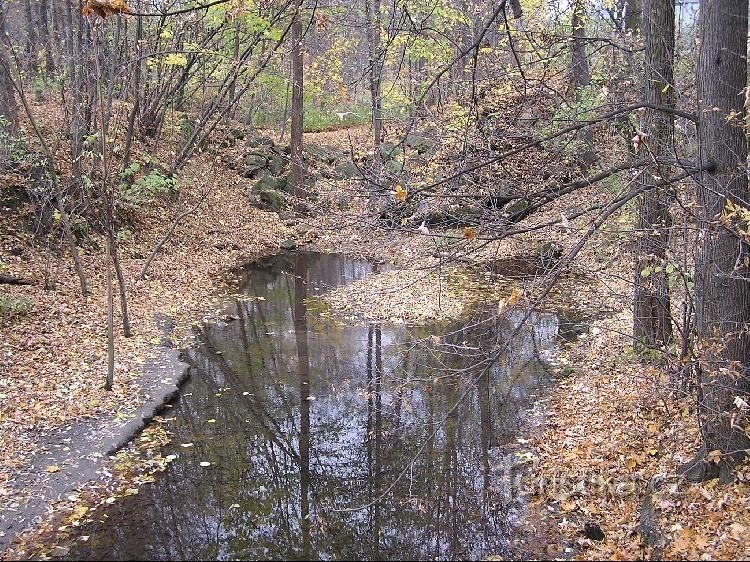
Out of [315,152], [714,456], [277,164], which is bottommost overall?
[714,456]

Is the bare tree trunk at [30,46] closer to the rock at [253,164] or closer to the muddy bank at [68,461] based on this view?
the rock at [253,164]

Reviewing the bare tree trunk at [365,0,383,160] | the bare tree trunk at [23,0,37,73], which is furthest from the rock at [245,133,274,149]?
the bare tree trunk at [365,0,383,160]

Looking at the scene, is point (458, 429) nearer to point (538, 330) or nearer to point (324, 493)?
point (324, 493)

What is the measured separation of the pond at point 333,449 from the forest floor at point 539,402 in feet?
1.55

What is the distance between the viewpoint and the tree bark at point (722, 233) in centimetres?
485


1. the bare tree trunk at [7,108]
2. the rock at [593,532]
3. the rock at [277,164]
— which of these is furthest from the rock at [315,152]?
the rock at [593,532]

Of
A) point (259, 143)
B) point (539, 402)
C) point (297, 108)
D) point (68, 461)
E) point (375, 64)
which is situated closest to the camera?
point (375, 64)

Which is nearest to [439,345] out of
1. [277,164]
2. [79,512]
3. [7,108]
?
[79,512]

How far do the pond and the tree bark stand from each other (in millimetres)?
1808

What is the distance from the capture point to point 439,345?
26.9ft

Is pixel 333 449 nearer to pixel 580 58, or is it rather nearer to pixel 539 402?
pixel 539 402

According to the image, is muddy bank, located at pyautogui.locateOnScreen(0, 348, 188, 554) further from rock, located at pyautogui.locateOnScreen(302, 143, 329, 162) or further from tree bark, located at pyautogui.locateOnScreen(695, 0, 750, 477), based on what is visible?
rock, located at pyautogui.locateOnScreen(302, 143, 329, 162)

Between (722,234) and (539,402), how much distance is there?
444cm

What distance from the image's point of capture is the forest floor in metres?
5.25
